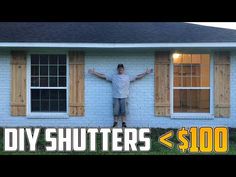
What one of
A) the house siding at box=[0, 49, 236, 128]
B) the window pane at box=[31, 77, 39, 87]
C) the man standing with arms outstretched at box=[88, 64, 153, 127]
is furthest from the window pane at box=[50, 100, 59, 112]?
the man standing with arms outstretched at box=[88, 64, 153, 127]

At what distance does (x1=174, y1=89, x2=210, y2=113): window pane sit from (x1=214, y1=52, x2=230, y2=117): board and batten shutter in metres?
0.31

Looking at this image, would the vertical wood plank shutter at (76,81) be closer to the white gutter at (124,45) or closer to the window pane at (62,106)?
the window pane at (62,106)

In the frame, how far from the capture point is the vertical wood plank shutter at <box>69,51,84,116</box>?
45.4ft

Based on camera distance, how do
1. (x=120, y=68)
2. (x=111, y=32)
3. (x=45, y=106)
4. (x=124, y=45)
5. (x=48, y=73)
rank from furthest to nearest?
(x=111, y=32) → (x=45, y=106) → (x=48, y=73) → (x=120, y=68) → (x=124, y=45)

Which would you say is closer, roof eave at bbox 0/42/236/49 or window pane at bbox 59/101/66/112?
roof eave at bbox 0/42/236/49

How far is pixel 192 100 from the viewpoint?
557 inches

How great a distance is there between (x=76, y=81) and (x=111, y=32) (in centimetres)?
194

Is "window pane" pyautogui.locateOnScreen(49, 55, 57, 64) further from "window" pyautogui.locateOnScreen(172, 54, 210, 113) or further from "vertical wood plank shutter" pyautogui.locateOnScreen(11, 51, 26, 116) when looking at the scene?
"window" pyautogui.locateOnScreen(172, 54, 210, 113)

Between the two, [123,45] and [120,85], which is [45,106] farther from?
[123,45]

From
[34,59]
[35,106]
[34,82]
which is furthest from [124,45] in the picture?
[35,106]

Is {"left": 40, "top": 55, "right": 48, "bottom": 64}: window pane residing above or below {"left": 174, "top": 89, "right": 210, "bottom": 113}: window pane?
above

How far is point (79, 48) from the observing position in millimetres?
13602

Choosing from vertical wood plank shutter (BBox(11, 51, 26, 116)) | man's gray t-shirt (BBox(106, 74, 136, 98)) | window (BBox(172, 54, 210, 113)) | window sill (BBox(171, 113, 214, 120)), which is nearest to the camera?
man's gray t-shirt (BBox(106, 74, 136, 98))

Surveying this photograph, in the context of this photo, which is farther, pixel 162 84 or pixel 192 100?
pixel 192 100
